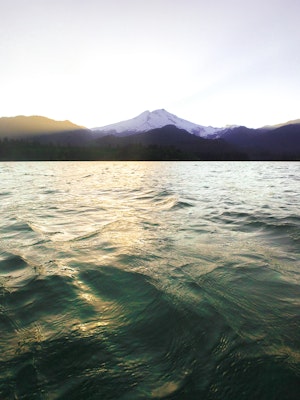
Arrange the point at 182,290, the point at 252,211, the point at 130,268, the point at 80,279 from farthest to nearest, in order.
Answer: the point at 252,211 → the point at 130,268 → the point at 80,279 → the point at 182,290

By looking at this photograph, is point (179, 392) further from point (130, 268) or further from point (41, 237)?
point (41, 237)

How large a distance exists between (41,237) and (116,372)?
6073 millimetres

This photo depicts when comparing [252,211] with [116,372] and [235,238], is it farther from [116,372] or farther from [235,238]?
[116,372]

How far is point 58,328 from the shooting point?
12.0 ft

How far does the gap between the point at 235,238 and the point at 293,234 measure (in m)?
2.12

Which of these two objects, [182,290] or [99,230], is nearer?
[182,290]

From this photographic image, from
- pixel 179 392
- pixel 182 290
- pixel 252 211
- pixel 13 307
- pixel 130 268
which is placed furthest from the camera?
pixel 252 211

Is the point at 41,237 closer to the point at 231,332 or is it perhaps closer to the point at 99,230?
the point at 99,230

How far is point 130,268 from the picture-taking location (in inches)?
227

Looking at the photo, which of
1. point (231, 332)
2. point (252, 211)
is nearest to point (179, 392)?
point (231, 332)

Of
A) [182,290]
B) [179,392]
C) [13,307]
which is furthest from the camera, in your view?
[182,290]

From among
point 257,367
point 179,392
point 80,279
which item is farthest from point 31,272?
point 257,367

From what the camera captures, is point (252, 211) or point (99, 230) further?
point (252, 211)

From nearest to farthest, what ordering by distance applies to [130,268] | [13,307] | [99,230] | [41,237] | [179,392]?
1. [179,392]
2. [13,307]
3. [130,268]
4. [41,237]
5. [99,230]
